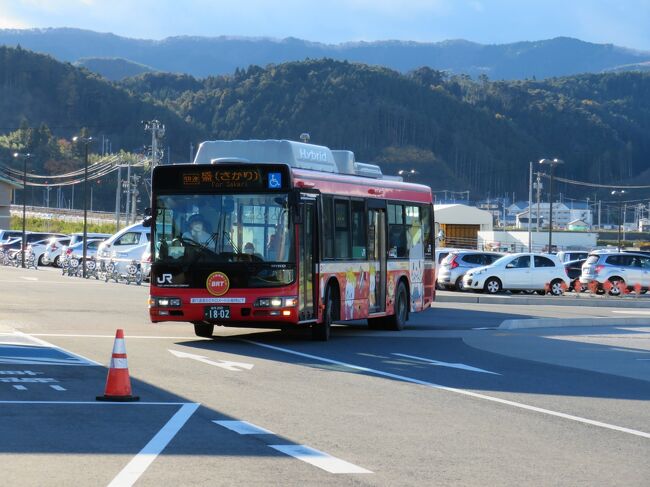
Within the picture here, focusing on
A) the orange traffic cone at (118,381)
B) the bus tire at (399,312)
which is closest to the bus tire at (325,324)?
the bus tire at (399,312)

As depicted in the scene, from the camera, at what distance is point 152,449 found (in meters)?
10.0

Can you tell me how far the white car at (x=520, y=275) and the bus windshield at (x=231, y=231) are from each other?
27.5 meters

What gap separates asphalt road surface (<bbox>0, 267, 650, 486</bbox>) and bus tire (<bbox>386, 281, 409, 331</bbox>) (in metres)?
1.10

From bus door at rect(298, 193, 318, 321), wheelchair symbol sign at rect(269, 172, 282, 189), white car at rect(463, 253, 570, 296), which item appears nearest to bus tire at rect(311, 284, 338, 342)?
bus door at rect(298, 193, 318, 321)

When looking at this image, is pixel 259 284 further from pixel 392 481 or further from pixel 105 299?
pixel 105 299

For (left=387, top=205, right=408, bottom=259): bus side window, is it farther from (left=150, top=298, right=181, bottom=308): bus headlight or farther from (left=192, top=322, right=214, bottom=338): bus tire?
(left=150, top=298, right=181, bottom=308): bus headlight

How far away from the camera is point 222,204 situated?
837 inches

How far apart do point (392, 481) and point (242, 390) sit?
5.97m

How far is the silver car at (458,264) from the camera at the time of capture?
49.5 metres

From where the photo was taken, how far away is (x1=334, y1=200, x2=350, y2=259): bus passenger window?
2306 centimetres

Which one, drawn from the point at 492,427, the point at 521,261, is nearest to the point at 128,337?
the point at 492,427

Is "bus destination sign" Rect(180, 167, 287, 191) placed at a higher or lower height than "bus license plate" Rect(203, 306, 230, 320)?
higher

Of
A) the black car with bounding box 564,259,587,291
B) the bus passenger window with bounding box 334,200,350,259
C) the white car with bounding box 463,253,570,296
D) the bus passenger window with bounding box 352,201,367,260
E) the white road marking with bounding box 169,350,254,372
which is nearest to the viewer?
the white road marking with bounding box 169,350,254,372

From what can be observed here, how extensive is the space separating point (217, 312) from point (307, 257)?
71.9 inches
